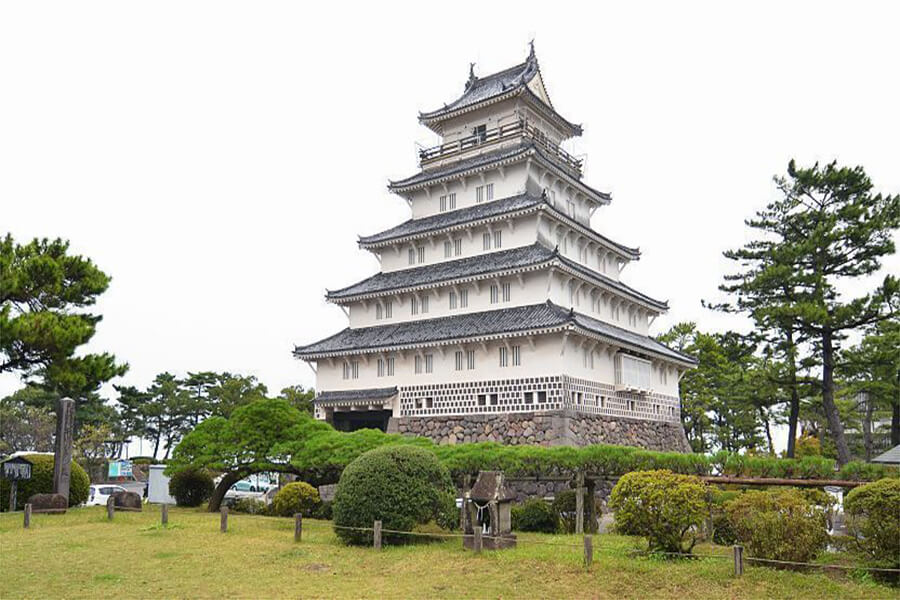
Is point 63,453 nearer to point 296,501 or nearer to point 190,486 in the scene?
point 190,486

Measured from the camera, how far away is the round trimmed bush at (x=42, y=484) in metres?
28.5

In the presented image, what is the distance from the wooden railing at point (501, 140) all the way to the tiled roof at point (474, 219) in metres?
4.24

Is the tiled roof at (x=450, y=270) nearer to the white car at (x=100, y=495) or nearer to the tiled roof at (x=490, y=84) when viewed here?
the tiled roof at (x=490, y=84)

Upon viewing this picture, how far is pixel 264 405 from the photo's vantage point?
2964cm

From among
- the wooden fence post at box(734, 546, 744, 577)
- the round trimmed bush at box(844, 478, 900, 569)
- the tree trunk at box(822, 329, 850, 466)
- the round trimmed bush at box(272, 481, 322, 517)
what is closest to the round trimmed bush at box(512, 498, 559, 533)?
the wooden fence post at box(734, 546, 744, 577)

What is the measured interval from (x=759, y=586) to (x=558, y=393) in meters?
18.3

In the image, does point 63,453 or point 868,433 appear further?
point 868,433

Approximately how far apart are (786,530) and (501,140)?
30.6 meters

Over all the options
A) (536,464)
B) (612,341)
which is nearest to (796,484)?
(536,464)

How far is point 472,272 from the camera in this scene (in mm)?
36469

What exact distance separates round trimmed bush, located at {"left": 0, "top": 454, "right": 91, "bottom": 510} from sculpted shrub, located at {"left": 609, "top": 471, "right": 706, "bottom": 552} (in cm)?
2352

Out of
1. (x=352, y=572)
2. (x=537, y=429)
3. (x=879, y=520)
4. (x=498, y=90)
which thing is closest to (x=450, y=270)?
(x=537, y=429)

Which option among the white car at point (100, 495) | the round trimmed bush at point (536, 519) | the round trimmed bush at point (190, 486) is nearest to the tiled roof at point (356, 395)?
the round trimmed bush at point (190, 486)

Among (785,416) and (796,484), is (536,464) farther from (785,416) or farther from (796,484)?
(785,416)
